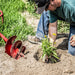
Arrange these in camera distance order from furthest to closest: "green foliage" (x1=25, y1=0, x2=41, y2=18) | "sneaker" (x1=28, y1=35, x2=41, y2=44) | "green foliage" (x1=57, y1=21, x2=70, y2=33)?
"green foliage" (x1=25, y1=0, x2=41, y2=18) < "green foliage" (x1=57, y1=21, x2=70, y2=33) < "sneaker" (x1=28, y1=35, x2=41, y2=44)

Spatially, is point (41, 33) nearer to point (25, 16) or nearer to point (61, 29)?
point (61, 29)

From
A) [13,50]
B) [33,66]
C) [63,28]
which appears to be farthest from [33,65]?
[63,28]

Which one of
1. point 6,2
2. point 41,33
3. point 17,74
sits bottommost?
point 17,74

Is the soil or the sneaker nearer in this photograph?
the soil

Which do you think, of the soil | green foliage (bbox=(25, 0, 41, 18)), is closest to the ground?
the soil

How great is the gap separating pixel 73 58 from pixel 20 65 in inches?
44.6

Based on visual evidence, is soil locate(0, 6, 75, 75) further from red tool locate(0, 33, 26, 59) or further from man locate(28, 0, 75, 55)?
man locate(28, 0, 75, 55)

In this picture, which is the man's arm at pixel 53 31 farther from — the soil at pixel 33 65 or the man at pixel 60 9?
the soil at pixel 33 65

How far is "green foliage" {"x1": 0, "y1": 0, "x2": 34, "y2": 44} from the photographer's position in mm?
4363

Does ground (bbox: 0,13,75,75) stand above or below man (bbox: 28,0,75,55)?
below

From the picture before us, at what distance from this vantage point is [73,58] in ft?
11.8

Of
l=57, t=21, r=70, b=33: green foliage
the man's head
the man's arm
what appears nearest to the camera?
the man's head

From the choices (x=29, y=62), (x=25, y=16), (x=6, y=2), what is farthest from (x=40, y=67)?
(x=6, y=2)

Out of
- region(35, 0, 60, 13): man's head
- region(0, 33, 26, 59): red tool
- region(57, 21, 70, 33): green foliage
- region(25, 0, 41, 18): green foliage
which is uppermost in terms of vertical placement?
region(35, 0, 60, 13): man's head
